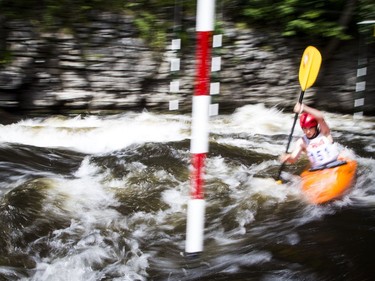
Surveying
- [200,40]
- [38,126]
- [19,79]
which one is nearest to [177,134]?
[38,126]

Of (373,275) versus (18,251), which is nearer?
(373,275)

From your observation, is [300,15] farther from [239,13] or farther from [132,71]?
[132,71]

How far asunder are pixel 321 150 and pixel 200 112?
1933mm

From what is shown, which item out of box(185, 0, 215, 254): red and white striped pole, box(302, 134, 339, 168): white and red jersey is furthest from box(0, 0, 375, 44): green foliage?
box(185, 0, 215, 254): red and white striped pole

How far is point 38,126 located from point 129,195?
2811mm

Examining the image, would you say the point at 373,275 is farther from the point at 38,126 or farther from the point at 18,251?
the point at 38,126

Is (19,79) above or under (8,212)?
above

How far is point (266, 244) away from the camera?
2803 millimetres

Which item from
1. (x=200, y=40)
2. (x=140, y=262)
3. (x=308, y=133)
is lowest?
(x=140, y=262)

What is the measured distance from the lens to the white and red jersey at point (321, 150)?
3768 millimetres

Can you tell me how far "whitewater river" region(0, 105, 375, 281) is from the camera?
8.39 ft

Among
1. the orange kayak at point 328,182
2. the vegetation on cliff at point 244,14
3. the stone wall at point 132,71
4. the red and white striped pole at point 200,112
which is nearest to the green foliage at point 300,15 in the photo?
the vegetation on cliff at point 244,14

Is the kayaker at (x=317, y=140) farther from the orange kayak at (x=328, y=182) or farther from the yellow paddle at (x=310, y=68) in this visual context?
the yellow paddle at (x=310, y=68)

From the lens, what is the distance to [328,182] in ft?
11.7
